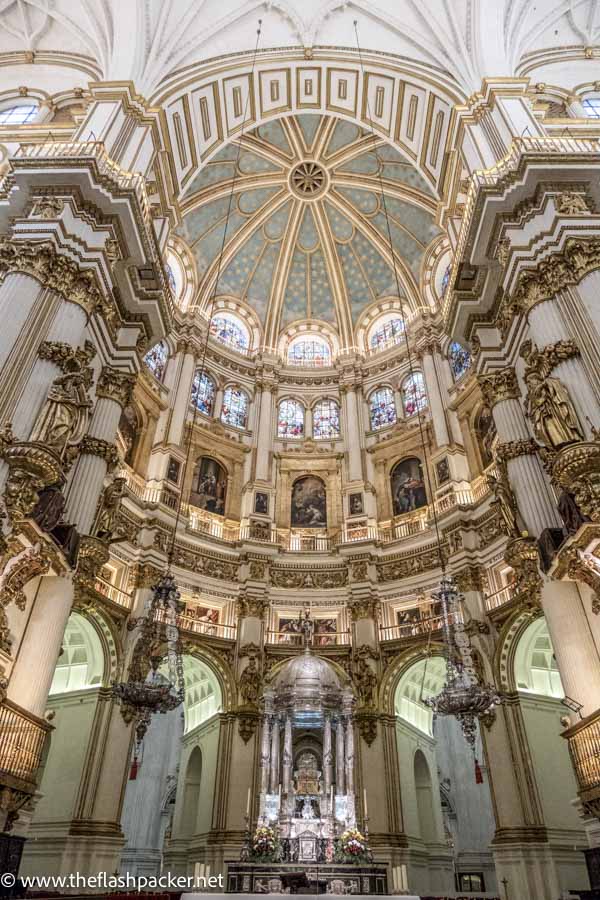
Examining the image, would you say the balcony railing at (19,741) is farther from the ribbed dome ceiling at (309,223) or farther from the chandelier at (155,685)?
the ribbed dome ceiling at (309,223)

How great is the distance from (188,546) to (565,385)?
14.4 m

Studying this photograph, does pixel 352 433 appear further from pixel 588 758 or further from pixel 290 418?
→ pixel 588 758

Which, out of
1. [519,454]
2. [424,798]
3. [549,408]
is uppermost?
[519,454]

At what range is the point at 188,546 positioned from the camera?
21.7 m

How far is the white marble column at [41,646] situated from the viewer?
10.6 m

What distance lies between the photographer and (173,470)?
22.8 metres

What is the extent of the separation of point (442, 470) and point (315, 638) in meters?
7.79

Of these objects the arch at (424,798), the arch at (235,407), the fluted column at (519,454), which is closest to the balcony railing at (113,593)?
the arch at (235,407)

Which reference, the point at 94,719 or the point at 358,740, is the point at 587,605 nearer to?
the point at 358,740

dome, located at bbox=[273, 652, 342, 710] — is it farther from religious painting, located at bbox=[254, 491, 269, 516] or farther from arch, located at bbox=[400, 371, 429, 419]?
arch, located at bbox=[400, 371, 429, 419]

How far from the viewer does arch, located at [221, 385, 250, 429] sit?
2684 centimetres

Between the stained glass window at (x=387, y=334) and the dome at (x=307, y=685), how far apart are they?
15167 mm

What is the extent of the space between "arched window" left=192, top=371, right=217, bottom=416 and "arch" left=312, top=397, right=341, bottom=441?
192 inches

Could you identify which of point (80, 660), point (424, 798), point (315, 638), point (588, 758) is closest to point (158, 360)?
point (80, 660)
